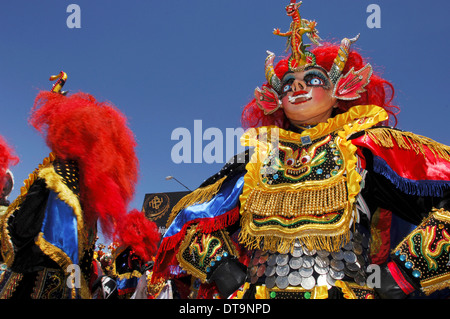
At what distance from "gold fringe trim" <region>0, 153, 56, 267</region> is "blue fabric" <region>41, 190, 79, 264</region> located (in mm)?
295

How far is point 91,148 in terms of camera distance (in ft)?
11.3

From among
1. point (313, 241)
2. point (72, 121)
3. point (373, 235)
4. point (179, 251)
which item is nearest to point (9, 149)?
point (72, 121)

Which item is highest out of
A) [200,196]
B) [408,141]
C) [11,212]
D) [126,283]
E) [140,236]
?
[408,141]

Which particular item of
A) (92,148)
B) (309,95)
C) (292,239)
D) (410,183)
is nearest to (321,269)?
(292,239)

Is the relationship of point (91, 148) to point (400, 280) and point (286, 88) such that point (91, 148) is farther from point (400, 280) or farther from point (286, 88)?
point (400, 280)

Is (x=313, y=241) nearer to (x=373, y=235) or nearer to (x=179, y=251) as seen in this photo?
(x=373, y=235)

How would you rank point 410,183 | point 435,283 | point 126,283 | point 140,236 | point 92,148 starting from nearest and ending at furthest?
point 435,283 < point 410,183 < point 92,148 < point 126,283 < point 140,236

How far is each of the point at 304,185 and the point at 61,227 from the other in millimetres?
1883

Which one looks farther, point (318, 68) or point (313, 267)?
point (318, 68)

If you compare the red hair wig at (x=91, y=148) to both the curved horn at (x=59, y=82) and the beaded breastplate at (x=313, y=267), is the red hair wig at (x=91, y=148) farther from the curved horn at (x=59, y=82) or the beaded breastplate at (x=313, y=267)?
the beaded breastplate at (x=313, y=267)

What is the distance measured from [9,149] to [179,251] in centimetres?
209

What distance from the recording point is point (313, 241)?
2582 millimetres
